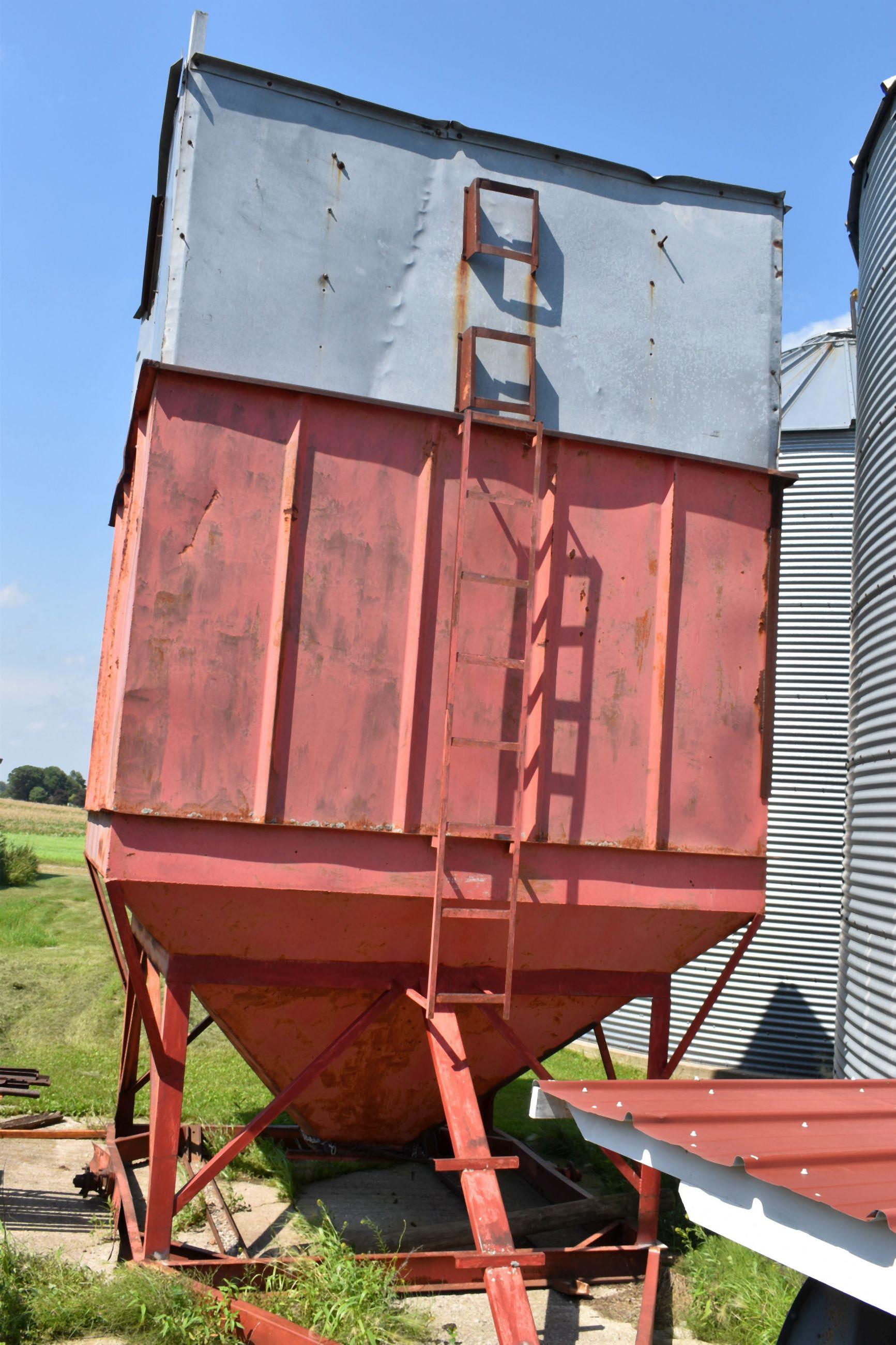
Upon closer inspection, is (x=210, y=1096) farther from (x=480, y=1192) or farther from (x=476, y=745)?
(x=476, y=745)

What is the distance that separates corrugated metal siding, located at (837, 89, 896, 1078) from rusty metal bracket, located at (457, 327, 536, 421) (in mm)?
2920

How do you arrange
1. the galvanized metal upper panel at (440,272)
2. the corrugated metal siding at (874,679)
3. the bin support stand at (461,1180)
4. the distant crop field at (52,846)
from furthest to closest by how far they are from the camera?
the distant crop field at (52,846) < the corrugated metal siding at (874,679) < the galvanized metal upper panel at (440,272) < the bin support stand at (461,1180)

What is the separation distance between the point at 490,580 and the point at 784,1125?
3.77m

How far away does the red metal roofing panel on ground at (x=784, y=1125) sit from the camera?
8.25 feet

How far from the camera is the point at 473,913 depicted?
617 cm

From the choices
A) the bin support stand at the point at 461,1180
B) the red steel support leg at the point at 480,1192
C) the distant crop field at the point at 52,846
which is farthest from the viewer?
the distant crop field at the point at 52,846

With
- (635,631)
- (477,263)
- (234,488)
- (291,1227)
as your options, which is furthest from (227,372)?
(291,1227)

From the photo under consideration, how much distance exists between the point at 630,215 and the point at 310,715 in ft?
12.9

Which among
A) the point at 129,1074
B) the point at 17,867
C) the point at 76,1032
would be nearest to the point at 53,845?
the point at 17,867

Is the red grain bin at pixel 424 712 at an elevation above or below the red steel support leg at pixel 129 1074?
above

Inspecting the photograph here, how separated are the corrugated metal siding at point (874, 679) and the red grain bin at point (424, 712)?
112 cm

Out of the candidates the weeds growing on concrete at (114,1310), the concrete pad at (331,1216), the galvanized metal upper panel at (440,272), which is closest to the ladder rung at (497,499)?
the galvanized metal upper panel at (440,272)

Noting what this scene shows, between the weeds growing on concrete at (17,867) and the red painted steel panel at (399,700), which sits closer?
the red painted steel panel at (399,700)

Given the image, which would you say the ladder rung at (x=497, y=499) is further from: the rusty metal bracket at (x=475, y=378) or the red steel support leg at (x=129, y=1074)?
the red steel support leg at (x=129, y=1074)
